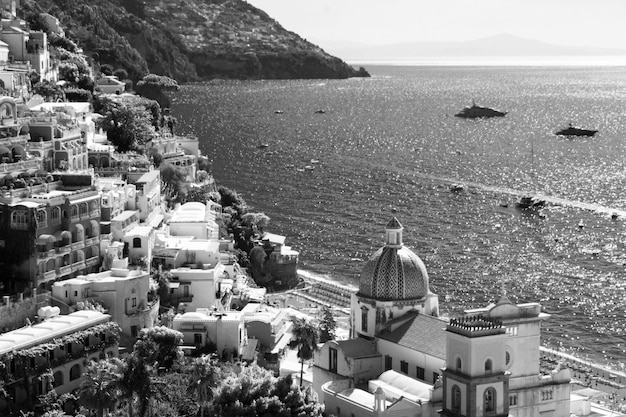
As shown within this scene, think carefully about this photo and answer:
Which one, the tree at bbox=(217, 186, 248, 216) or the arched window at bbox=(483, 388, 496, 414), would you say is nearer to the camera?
the arched window at bbox=(483, 388, 496, 414)

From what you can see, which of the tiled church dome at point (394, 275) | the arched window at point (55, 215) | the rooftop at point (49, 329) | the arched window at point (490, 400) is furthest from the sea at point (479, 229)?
the rooftop at point (49, 329)

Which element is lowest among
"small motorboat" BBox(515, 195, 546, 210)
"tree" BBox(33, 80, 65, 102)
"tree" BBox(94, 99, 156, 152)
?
"small motorboat" BBox(515, 195, 546, 210)

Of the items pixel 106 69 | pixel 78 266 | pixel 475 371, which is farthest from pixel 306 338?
pixel 106 69

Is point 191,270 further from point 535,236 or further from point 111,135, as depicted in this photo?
point 535,236

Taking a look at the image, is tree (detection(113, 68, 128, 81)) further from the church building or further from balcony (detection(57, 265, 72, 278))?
the church building

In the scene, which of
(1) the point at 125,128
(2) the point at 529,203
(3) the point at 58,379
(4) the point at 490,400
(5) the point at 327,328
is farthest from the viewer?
(2) the point at 529,203

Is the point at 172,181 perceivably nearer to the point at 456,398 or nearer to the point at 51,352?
the point at 51,352

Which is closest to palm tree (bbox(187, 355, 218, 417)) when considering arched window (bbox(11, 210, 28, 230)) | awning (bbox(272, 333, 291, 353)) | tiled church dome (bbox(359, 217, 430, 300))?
tiled church dome (bbox(359, 217, 430, 300))
